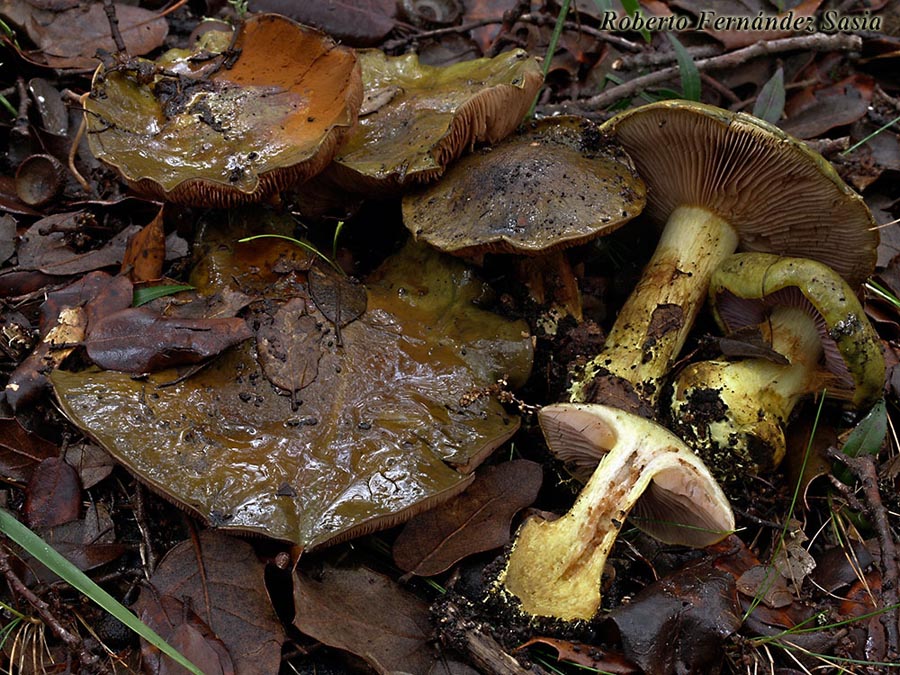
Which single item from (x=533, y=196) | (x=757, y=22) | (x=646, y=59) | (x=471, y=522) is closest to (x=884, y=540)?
(x=471, y=522)

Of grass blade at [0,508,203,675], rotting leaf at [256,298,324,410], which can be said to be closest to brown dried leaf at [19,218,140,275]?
rotting leaf at [256,298,324,410]

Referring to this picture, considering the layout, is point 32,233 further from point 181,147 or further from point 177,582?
point 177,582

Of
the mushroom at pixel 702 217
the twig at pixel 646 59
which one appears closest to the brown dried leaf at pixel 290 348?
the mushroom at pixel 702 217

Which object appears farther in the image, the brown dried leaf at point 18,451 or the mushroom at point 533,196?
the mushroom at point 533,196

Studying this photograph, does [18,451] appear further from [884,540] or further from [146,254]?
[884,540]

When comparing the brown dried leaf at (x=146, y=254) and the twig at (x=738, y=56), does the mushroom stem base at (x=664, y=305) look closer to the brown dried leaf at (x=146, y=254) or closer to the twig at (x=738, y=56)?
the twig at (x=738, y=56)

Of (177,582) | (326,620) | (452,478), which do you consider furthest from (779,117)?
(177,582)
